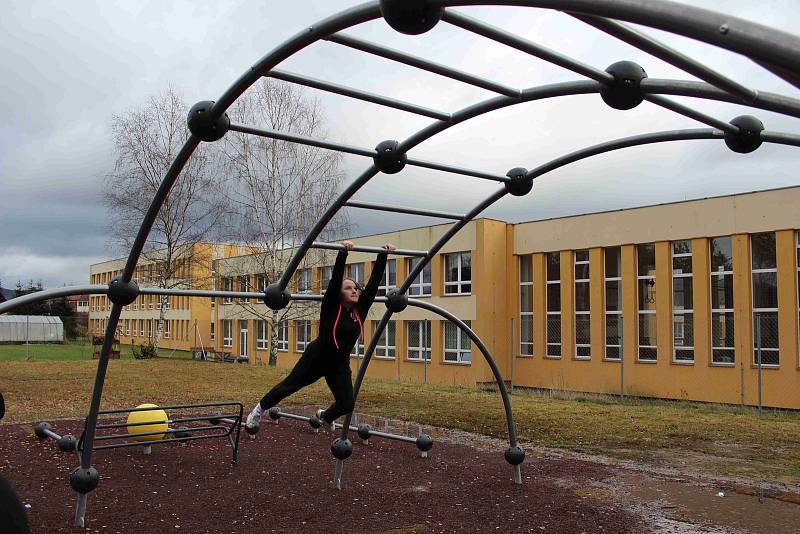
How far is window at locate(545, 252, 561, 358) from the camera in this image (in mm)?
23344

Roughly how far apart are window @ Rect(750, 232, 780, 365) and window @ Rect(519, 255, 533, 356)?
295 inches

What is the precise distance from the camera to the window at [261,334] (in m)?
34.2

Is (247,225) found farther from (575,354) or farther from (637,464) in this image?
(637,464)

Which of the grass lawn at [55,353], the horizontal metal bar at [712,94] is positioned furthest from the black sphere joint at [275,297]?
the grass lawn at [55,353]

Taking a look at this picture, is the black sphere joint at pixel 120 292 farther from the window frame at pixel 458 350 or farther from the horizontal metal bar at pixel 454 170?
the window frame at pixel 458 350

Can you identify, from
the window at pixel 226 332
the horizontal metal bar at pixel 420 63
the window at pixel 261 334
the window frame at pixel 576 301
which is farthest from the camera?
the window at pixel 226 332

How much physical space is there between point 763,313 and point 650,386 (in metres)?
3.71

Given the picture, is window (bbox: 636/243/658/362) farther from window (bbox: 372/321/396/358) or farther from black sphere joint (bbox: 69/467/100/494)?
black sphere joint (bbox: 69/467/100/494)

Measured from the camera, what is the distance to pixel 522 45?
3191 millimetres

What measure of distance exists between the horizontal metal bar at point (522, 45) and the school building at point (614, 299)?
1381 centimetres

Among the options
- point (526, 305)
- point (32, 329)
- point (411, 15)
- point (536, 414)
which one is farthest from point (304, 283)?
point (32, 329)

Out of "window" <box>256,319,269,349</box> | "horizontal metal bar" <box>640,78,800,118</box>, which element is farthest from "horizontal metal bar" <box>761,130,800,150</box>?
"window" <box>256,319,269,349</box>

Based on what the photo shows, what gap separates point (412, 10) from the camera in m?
2.49

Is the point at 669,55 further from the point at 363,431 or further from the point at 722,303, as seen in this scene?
the point at 722,303
